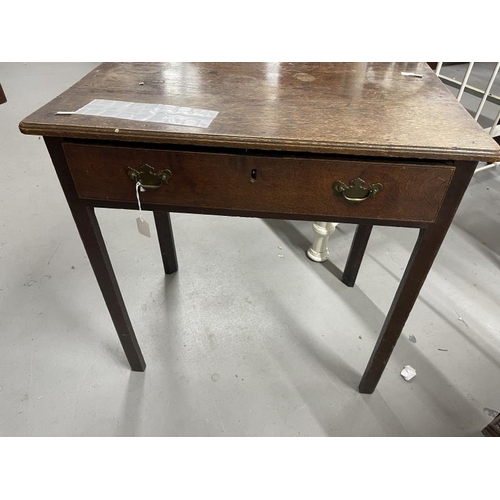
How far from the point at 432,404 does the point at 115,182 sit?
1.07 m

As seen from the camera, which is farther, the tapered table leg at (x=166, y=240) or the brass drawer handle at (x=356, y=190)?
the tapered table leg at (x=166, y=240)

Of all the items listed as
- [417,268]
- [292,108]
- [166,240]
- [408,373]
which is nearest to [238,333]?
[166,240]

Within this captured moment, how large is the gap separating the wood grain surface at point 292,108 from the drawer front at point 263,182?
0.12 ft

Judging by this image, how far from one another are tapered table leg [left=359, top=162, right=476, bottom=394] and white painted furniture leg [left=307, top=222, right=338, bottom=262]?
54cm

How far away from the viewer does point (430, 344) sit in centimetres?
123

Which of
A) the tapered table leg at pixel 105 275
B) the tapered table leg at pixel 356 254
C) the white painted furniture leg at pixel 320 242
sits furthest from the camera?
the white painted furniture leg at pixel 320 242

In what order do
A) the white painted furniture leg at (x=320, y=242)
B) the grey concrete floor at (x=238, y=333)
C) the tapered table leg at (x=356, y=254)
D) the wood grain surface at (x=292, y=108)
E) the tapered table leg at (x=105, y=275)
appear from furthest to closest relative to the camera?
the white painted furniture leg at (x=320, y=242) → the tapered table leg at (x=356, y=254) → the grey concrete floor at (x=238, y=333) → the tapered table leg at (x=105, y=275) → the wood grain surface at (x=292, y=108)

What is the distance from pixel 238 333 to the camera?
4.09 ft

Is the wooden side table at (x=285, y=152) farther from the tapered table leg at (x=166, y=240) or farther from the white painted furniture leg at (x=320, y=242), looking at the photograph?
the white painted furniture leg at (x=320, y=242)

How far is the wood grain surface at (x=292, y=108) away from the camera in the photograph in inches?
24.6

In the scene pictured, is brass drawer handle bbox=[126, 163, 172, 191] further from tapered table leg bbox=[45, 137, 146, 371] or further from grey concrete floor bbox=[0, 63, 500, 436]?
grey concrete floor bbox=[0, 63, 500, 436]

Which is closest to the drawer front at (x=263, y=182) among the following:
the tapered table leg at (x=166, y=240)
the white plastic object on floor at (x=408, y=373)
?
the tapered table leg at (x=166, y=240)

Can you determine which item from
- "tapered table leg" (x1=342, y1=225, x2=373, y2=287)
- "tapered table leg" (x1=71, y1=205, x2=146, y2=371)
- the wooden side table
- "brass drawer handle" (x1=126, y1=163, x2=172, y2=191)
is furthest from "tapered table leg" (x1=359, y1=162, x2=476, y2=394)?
"tapered table leg" (x1=71, y1=205, x2=146, y2=371)

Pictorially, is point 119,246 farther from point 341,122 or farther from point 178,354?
point 341,122
